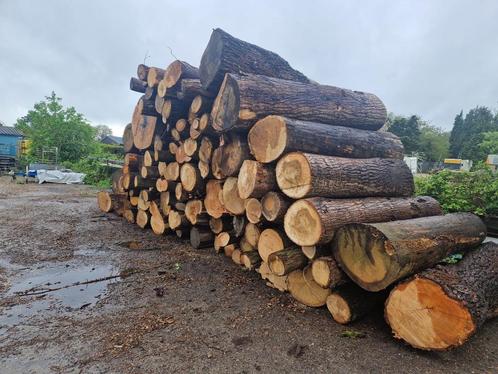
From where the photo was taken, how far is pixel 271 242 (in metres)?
3.02

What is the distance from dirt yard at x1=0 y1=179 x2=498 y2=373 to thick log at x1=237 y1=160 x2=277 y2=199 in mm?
989

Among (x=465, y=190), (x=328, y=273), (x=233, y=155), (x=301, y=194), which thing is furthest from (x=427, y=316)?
(x=465, y=190)

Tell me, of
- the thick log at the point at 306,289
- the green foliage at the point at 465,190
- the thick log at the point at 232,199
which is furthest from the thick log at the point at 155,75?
the green foliage at the point at 465,190

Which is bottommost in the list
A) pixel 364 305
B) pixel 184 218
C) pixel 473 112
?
pixel 364 305

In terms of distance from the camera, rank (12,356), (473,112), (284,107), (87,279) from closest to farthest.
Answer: (12,356)
(87,279)
(284,107)
(473,112)

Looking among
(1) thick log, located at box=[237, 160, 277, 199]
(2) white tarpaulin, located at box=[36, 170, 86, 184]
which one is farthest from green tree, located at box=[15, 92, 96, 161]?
(1) thick log, located at box=[237, 160, 277, 199]

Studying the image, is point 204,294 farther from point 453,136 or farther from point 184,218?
point 453,136

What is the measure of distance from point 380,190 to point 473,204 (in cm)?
351

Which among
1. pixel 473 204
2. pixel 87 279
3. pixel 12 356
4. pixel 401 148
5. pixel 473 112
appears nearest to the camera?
pixel 12 356

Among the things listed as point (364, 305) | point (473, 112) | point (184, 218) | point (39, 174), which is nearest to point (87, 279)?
point (184, 218)

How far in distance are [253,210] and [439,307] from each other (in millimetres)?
1734

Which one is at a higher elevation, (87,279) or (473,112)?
(473,112)

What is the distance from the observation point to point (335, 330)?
2385mm

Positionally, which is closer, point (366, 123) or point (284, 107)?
point (284, 107)
